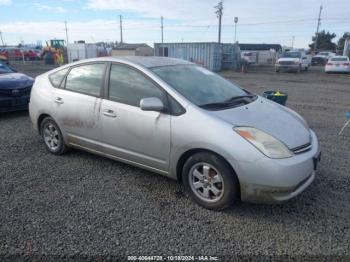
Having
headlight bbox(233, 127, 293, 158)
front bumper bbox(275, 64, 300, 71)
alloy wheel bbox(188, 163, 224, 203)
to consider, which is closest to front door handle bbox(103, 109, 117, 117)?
→ alloy wheel bbox(188, 163, 224, 203)

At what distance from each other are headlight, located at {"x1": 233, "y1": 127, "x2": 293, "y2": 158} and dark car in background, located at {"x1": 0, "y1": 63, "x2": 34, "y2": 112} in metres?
6.22

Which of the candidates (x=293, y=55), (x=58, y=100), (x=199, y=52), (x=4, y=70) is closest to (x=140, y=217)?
(x=58, y=100)

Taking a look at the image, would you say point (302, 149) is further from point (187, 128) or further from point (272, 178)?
point (187, 128)

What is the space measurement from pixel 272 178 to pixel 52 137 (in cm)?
354

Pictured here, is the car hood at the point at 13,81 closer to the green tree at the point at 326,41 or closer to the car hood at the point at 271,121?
the car hood at the point at 271,121

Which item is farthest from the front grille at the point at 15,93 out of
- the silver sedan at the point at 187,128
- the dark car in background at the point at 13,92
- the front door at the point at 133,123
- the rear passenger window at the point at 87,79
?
the front door at the point at 133,123

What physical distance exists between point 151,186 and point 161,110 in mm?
1056

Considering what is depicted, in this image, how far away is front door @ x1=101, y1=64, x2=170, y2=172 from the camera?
3.54 meters

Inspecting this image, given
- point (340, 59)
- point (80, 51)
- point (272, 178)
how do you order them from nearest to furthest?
1. point (272, 178)
2. point (340, 59)
3. point (80, 51)

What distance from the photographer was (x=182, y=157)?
11.3ft

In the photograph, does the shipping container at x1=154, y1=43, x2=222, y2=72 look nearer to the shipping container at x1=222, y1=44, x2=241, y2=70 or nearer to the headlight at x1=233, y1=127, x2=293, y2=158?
the shipping container at x1=222, y1=44, x2=241, y2=70

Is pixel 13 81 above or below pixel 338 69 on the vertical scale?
above

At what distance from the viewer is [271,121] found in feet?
11.1

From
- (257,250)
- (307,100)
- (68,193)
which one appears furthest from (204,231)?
(307,100)
